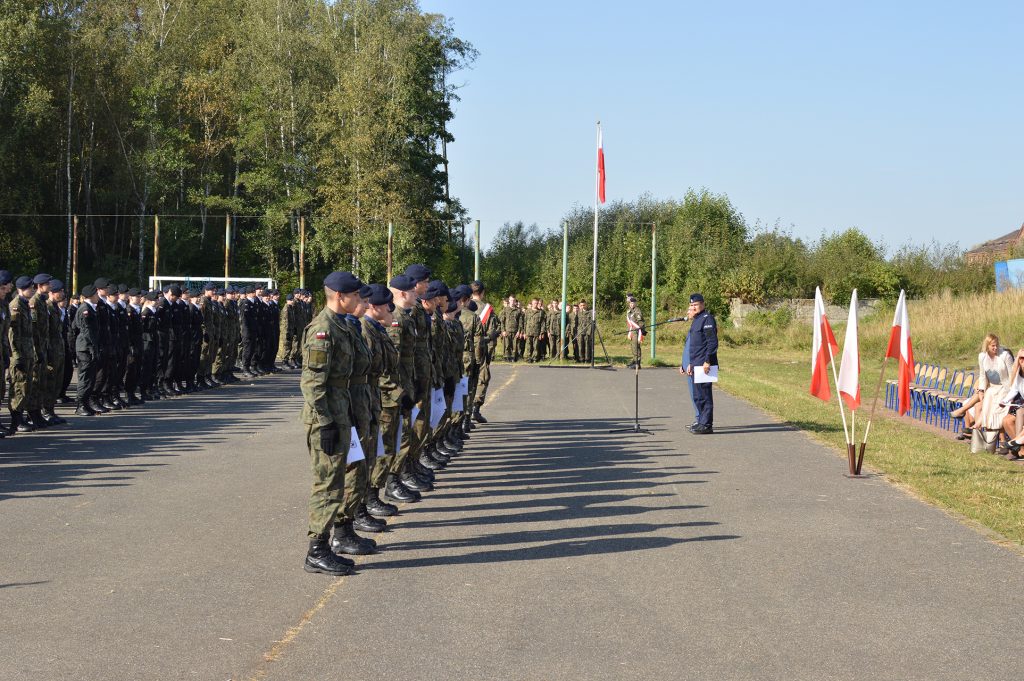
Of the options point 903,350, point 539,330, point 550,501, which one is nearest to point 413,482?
point 550,501

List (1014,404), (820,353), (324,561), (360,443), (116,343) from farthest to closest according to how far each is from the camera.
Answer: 1. (116,343)
2. (1014,404)
3. (820,353)
4. (360,443)
5. (324,561)

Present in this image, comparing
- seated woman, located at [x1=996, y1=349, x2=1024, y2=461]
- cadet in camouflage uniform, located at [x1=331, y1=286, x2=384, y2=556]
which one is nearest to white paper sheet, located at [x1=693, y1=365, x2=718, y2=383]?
seated woman, located at [x1=996, y1=349, x2=1024, y2=461]

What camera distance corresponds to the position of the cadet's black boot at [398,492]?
34.0ft

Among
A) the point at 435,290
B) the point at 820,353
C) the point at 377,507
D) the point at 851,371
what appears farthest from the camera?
the point at 820,353

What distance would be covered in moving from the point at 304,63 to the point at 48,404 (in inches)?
1813

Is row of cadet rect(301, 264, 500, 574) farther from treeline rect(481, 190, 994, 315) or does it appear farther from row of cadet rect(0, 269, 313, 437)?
treeline rect(481, 190, 994, 315)

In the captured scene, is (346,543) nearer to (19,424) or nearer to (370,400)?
(370,400)

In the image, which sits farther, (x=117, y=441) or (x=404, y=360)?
(x=117, y=441)

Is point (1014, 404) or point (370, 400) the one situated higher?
point (370, 400)

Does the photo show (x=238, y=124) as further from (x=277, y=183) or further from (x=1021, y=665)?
(x=1021, y=665)

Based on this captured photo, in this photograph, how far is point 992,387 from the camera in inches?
593

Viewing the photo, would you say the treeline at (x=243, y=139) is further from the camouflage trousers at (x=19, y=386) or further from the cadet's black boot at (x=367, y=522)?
the cadet's black boot at (x=367, y=522)

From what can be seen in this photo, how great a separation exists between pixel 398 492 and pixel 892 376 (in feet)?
76.1

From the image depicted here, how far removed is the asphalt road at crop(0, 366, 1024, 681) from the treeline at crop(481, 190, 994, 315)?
39.4 meters
